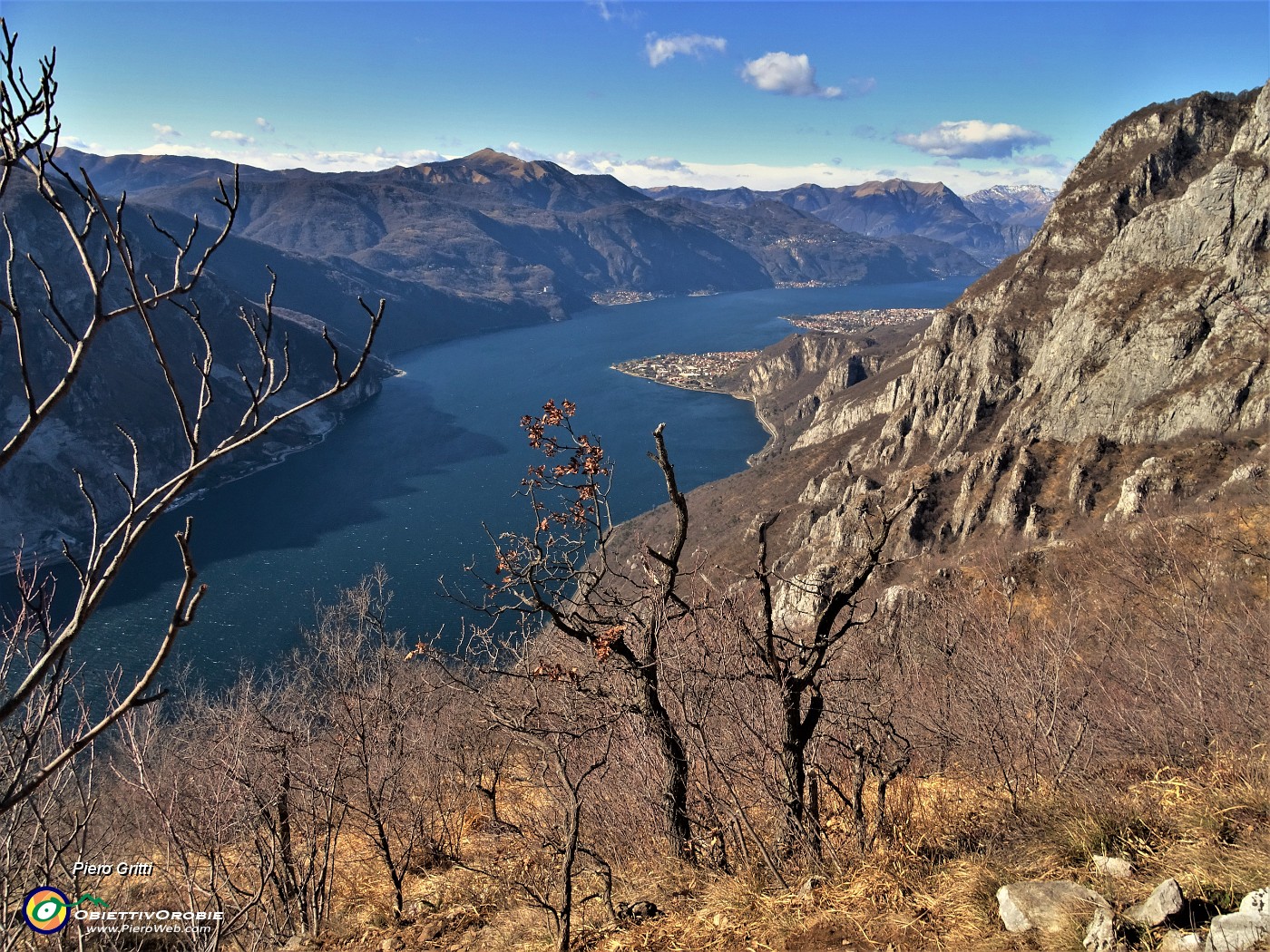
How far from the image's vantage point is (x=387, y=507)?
92.2m

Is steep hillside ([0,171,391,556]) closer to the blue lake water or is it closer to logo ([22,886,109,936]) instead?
the blue lake water

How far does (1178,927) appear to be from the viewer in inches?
202

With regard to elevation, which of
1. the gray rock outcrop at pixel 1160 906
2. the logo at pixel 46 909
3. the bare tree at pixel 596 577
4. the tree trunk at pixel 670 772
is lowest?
the logo at pixel 46 909

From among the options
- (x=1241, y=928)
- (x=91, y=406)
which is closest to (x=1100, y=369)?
(x=1241, y=928)

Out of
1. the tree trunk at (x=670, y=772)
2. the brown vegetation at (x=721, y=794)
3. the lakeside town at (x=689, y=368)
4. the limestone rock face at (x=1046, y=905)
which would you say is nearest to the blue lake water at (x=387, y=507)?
the lakeside town at (x=689, y=368)

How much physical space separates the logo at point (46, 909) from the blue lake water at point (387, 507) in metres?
23.0

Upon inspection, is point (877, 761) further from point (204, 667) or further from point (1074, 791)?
point (204, 667)

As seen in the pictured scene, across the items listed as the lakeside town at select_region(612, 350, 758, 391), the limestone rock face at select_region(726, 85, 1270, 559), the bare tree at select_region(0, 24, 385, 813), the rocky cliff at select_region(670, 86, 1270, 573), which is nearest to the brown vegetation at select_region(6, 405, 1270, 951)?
the bare tree at select_region(0, 24, 385, 813)

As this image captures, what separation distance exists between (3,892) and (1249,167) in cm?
7231

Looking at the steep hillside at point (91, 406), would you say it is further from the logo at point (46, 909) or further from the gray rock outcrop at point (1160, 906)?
the gray rock outcrop at point (1160, 906)

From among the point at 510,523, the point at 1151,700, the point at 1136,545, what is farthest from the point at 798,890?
the point at 510,523

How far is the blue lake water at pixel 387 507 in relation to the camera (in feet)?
200

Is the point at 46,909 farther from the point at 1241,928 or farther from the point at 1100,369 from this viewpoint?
the point at 1100,369

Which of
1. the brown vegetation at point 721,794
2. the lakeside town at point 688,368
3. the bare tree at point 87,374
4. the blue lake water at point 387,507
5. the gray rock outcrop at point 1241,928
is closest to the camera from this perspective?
the bare tree at point 87,374
